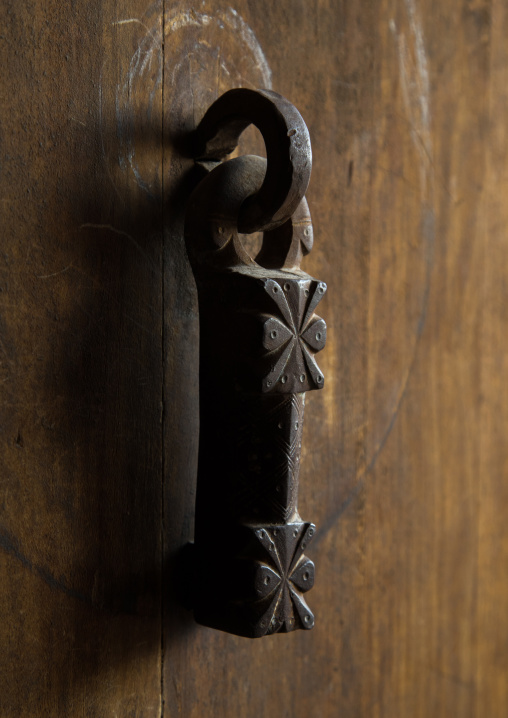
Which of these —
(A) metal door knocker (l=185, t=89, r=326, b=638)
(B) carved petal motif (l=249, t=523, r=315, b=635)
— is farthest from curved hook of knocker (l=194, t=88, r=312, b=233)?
(B) carved petal motif (l=249, t=523, r=315, b=635)

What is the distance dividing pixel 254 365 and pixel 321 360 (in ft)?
0.60

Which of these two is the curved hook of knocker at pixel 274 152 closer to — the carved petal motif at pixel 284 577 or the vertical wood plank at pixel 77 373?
the vertical wood plank at pixel 77 373

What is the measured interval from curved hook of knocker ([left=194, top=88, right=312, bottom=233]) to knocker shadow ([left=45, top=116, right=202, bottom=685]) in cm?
6

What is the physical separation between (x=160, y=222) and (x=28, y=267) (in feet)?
0.33

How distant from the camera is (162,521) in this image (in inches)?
20.1

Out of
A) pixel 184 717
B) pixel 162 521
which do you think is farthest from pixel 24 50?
pixel 184 717

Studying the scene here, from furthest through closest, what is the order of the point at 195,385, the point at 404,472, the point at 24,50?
the point at 404,472
the point at 195,385
the point at 24,50

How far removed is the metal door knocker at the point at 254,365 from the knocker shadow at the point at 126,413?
26mm

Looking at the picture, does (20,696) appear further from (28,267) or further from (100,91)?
(100,91)

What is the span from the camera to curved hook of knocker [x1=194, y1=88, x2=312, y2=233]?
45cm

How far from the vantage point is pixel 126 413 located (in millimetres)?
484

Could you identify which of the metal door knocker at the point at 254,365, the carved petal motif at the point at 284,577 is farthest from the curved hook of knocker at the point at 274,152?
the carved petal motif at the point at 284,577

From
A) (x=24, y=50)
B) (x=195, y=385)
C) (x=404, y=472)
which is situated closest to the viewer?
(x=24, y=50)

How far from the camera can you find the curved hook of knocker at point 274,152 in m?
0.45
